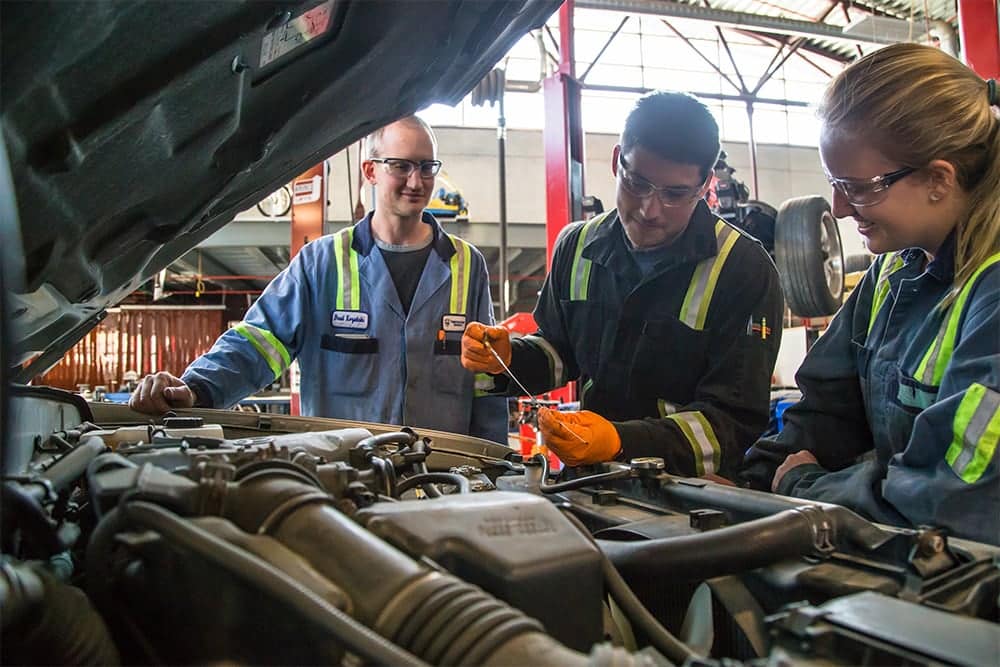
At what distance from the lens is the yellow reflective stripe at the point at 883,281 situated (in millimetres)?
1360

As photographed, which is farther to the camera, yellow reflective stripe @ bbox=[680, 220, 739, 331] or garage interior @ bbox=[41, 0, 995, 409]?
garage interior @ bbox=[41, 0, 995, 409]

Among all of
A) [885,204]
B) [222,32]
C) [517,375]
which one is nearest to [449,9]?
[222,32]

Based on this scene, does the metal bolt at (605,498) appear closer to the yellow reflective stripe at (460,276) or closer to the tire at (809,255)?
the yellow reflective stripe at (460,276)

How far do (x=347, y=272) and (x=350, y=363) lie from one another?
0.99 ft

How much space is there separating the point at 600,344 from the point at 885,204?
0.82 metres

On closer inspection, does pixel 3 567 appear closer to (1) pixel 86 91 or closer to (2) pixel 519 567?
(2) pixel 519 567

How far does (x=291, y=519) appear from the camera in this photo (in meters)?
0.63

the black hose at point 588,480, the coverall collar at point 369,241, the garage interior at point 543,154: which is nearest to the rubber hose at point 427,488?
the black hose at point 588,480

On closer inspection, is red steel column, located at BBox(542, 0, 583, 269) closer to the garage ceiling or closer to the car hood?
the garage ceiling

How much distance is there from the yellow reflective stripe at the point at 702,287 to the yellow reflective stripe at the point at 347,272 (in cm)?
104

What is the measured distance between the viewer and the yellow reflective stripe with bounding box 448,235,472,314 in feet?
7.32

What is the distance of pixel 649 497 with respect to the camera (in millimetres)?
1112

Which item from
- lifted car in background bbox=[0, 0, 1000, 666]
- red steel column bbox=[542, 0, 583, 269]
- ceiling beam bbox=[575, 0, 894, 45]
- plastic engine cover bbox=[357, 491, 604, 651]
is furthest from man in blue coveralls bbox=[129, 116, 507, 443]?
ceiling beam bbox=[575, 0, 894, 45]

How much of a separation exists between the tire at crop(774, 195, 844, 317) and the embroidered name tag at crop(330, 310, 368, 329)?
2.55 metres
